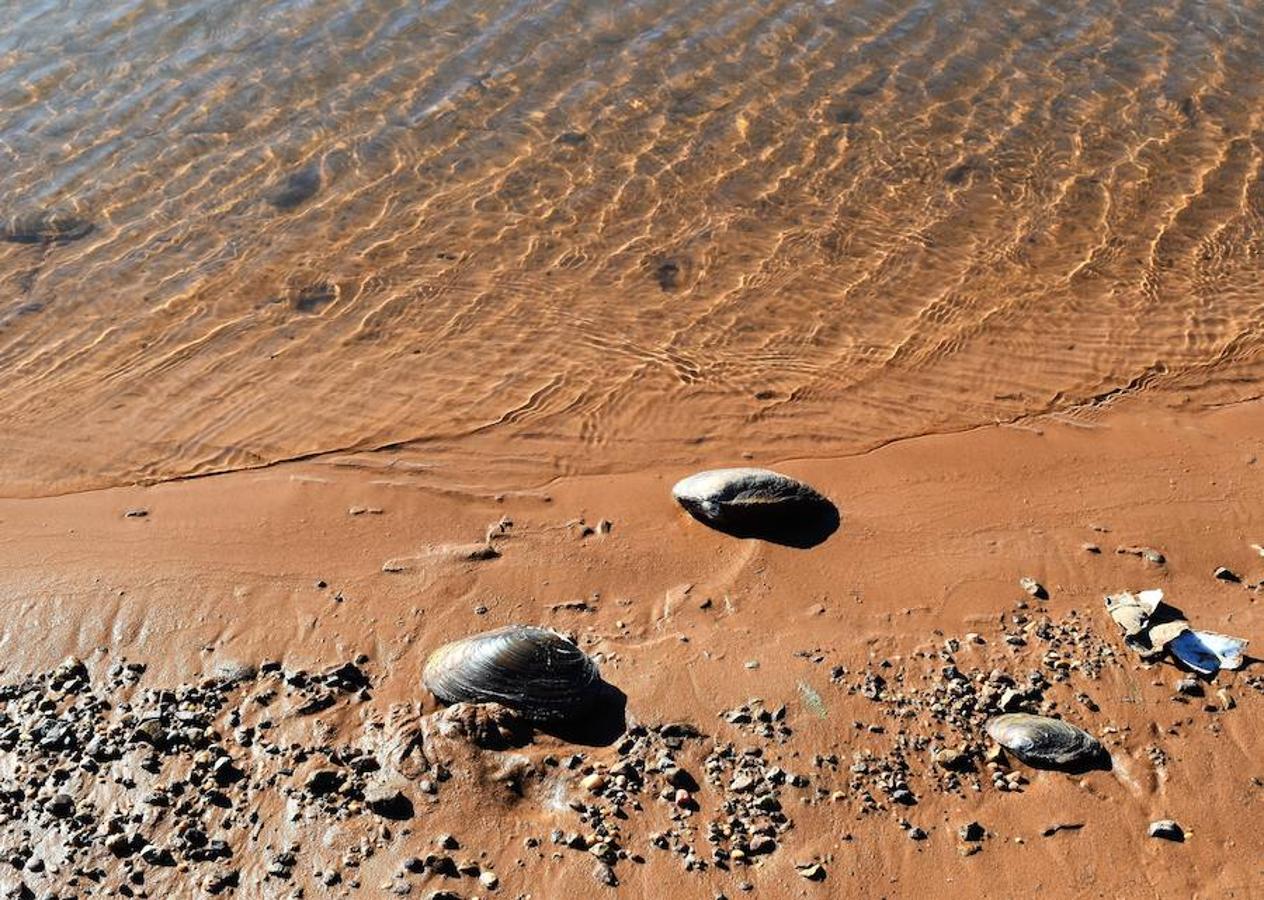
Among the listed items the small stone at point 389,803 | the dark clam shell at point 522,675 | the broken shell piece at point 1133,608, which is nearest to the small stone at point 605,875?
the dark clam shell at point 522,675

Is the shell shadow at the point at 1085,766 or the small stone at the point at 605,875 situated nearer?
the small stone at the point at 605,875

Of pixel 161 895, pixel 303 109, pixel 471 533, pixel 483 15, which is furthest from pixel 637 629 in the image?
pixel 483 15

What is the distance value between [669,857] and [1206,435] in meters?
5.29

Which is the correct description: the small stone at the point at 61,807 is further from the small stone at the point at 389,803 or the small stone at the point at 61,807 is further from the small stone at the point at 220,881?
the small stone at the point at 389,803

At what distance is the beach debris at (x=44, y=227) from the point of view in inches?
409

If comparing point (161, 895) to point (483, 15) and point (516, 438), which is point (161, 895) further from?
point (483, 15)

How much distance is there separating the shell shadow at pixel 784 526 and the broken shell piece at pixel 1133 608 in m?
1.70

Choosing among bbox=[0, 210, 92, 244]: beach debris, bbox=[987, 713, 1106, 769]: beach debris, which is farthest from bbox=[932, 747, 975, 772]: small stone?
bbox=[0, 210, 92, 244]: beach debris

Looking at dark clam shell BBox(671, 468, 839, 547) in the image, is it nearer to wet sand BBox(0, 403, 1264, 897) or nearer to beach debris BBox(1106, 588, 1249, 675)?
wet sand BBox(0, 403, 1264, 897)

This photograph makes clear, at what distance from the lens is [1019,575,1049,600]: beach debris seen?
21.0 ft

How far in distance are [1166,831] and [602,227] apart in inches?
286

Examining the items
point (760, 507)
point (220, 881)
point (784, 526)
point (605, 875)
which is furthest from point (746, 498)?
point (220, 881)

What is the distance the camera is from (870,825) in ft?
17.0

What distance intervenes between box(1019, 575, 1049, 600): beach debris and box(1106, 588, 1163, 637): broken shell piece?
0.35 meters
